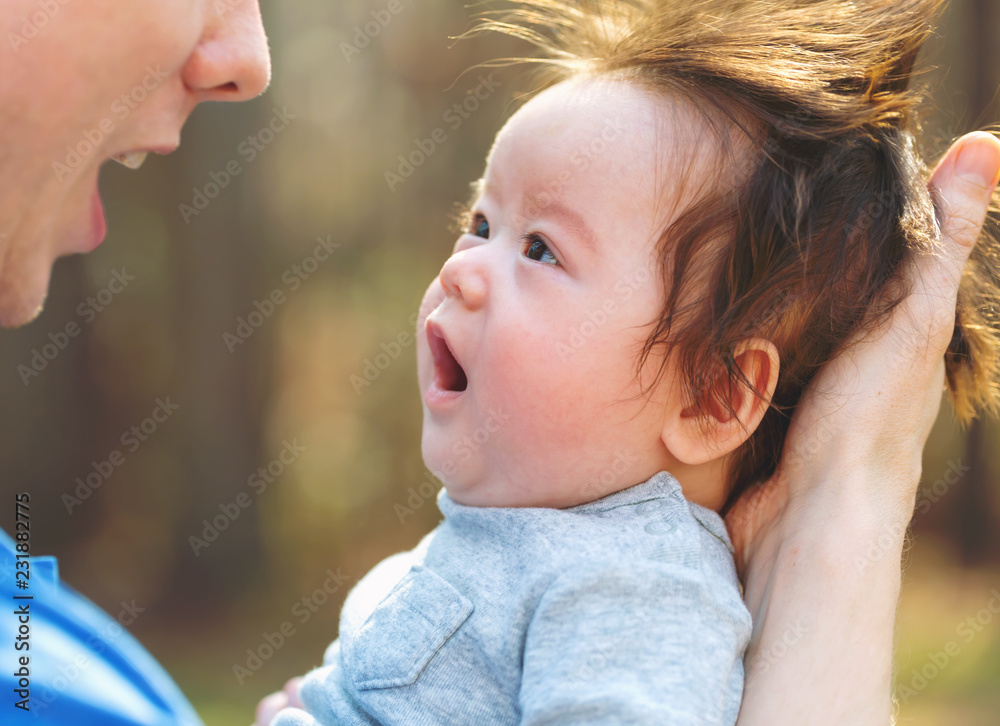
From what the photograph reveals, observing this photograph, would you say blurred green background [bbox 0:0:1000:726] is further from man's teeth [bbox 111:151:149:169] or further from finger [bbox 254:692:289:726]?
man's teeth [bbox 111:151:149:169]

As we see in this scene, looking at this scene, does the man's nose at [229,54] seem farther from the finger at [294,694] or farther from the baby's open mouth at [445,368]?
the finger at [294,694]

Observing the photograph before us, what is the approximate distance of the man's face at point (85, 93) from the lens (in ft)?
4.29

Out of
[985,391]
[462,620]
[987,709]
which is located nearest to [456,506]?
[462,620]

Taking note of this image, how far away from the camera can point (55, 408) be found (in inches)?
215

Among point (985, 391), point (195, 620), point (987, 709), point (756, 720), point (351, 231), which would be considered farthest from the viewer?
point (351, 231)

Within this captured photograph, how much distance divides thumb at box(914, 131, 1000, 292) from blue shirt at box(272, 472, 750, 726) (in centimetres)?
62

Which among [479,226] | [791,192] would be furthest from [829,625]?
[479,226]

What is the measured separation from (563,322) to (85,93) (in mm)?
858

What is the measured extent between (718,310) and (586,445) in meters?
0.32

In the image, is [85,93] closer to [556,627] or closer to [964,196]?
[556,627]

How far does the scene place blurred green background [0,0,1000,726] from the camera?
5.36m

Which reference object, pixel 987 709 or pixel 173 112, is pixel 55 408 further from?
pixel 987 709

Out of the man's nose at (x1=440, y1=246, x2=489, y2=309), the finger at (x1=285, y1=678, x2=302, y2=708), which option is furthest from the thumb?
the finger at (x1=285, y1=678, x2=302, y2=708)

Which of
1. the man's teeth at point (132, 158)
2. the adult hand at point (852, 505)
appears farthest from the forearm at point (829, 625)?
the man's teeth at point (132, 158)
